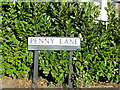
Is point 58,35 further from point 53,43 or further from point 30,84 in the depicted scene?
point 30,84

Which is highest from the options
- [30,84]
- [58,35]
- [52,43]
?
[58,35]

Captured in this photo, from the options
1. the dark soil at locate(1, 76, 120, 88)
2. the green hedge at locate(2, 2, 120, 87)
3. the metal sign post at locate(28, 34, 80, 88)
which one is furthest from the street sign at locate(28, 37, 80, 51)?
the dark soil at locate(1, 76, 120, 88)

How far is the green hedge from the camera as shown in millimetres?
5504

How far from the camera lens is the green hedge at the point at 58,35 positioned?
18.1 ft

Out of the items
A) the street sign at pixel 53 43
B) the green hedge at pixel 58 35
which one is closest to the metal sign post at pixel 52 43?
the street sign at pixel 53 43

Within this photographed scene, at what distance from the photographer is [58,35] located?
556cm

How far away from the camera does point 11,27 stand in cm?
562

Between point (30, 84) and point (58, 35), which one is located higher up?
point (58, 35)

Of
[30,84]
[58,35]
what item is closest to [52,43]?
[58,35]

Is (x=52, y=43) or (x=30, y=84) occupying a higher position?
(x=52, y=43)

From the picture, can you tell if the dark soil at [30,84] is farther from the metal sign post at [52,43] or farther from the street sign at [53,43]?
the street sign at [53,43]

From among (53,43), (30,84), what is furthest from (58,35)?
(30,84)

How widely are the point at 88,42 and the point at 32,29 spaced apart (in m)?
1.89

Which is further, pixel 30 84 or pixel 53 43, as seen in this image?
pixel 30 84
